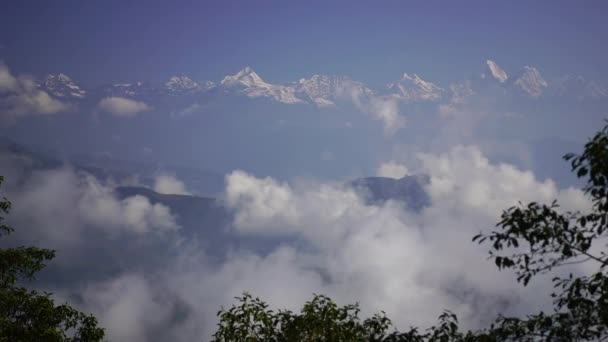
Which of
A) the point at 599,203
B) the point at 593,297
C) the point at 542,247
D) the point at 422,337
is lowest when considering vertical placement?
the point at 422,337

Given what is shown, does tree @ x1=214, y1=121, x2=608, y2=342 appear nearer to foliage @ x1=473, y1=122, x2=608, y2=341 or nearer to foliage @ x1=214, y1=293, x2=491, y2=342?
foliage @ x1=473, y1=122, x2=608, y2=341

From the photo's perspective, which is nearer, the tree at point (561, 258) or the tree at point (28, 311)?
the tree at point (561, 258)

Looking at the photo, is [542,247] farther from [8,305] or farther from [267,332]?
[8,305]

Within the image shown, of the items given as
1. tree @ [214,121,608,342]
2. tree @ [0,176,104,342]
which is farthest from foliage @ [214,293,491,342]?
tree @ [0,176,104,342]

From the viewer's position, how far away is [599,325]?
9.50 meters

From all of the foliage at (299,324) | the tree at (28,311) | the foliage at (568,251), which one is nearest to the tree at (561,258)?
the foliage at (568,251)

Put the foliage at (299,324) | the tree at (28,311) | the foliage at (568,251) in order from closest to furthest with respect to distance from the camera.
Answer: the foliage at (568,251)
the foliage at (299,324)
the tree at (28,311)

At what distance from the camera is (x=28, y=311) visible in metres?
17.5

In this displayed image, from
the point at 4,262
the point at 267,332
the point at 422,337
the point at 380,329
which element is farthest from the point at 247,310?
the point at 4,262

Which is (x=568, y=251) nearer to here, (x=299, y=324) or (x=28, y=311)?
(x=299, y=324)

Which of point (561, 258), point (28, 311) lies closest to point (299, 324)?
point (561, 258)

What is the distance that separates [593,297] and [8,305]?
19.1m

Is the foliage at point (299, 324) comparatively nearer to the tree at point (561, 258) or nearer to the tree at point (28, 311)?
the tree at point (561, 258)

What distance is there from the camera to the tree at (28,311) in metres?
16.6
